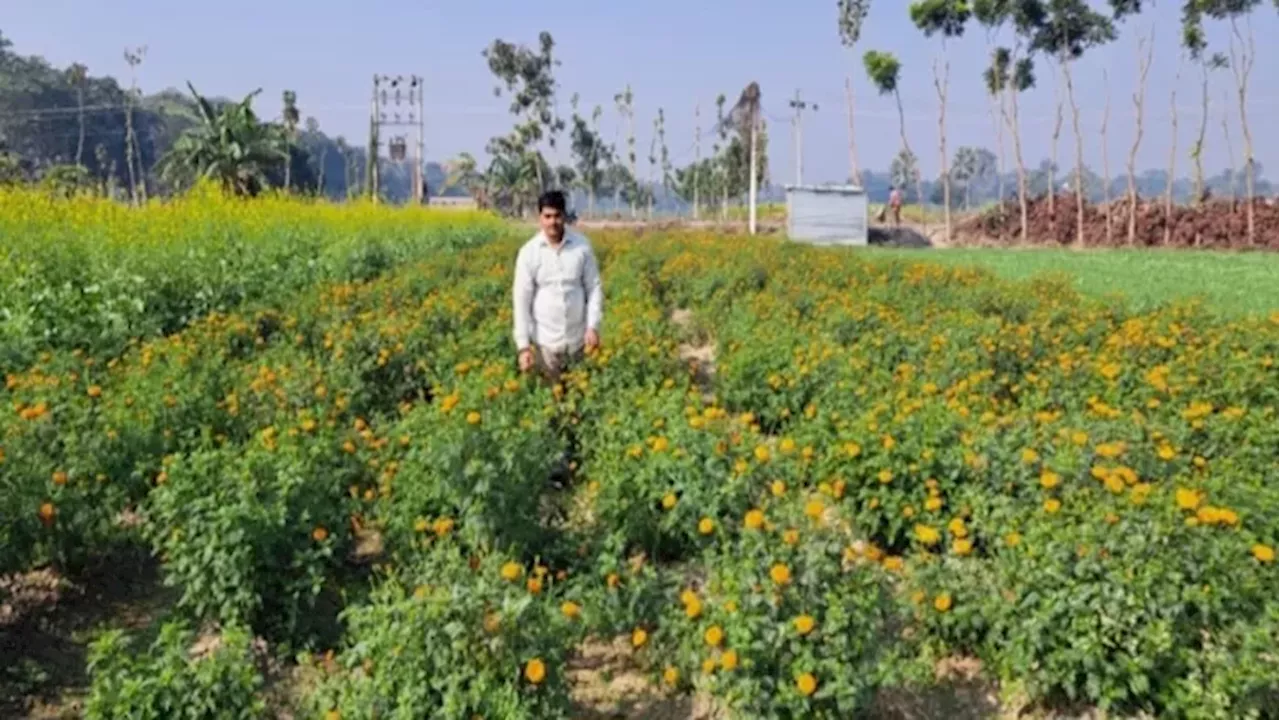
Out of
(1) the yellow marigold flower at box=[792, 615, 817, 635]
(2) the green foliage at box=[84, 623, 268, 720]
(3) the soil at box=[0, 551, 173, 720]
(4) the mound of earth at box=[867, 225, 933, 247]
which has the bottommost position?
(3) the soil at box=[0, 551, 173, 720]

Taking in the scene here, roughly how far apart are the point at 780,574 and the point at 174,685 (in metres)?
1.60

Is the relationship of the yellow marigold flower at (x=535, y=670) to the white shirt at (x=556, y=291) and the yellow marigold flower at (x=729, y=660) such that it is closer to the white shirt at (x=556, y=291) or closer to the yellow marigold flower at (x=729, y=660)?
the yellow marigold flower at (x=729, y=660)

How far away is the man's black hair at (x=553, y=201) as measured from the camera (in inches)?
201

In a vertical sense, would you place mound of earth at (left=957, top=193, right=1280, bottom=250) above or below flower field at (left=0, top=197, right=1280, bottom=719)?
above

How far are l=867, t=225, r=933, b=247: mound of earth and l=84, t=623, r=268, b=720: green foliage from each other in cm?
3039

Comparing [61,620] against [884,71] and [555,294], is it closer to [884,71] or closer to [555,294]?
[555,294]

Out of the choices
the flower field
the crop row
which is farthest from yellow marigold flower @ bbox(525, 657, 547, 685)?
the crop row

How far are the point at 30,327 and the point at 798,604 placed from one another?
20.1 ft

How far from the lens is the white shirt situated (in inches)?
209

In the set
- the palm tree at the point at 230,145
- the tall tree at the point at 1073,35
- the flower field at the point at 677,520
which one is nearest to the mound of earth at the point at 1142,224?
the tall tree at the point at 1073,35

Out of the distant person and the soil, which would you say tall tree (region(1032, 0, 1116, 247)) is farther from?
the soil

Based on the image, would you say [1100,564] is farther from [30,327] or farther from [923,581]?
[30,327]

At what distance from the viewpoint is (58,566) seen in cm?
404

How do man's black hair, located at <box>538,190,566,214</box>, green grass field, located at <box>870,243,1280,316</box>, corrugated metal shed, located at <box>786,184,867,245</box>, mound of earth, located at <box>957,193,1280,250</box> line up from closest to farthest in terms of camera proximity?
man's black hair, located at <box>538,190,566,214</box> < green grass field, located at <box>870,243,1280,316</box> < mound of earth, located at <box>957,193,1280,250</box> < corrugated metal shed, located at <box>786,184,867,245</box>
